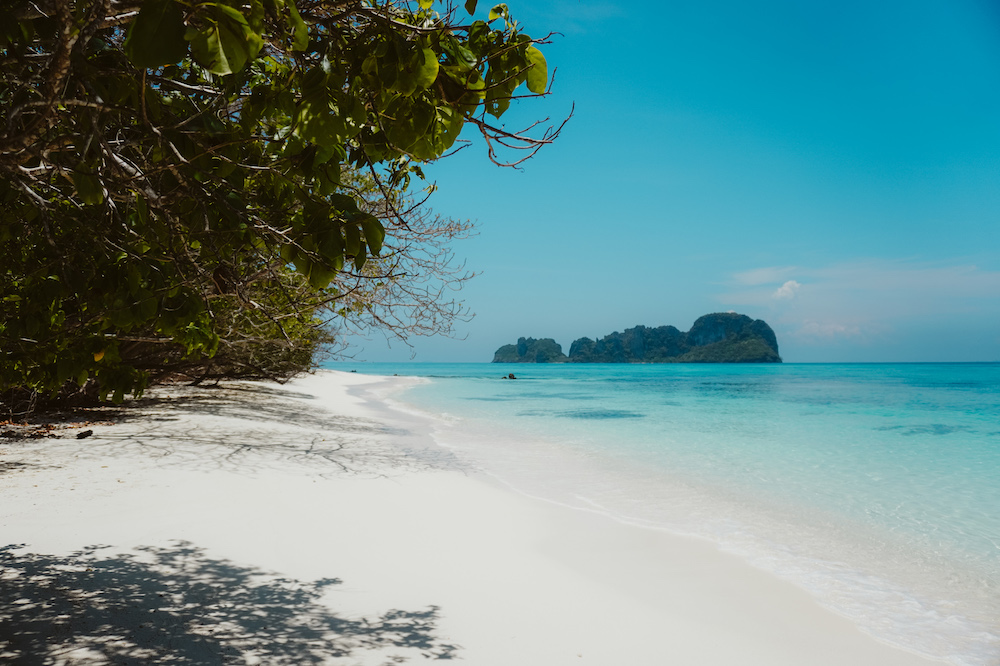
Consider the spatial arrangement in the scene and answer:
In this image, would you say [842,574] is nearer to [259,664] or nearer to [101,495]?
[259,664]

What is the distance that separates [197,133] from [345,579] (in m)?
3.01

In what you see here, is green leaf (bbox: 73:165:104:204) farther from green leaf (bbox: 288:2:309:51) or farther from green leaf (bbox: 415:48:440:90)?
green leaf (bbox: 415:48:440:90)

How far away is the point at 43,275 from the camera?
121 inches

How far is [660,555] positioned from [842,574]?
1.72m

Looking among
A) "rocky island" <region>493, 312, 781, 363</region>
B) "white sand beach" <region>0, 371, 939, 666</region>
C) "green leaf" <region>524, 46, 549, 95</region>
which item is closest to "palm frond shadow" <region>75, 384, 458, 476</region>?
"white sand beach" <region>0, 371, 939, 666</region>

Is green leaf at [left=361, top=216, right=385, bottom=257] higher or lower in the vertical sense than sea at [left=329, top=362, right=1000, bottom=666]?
higher

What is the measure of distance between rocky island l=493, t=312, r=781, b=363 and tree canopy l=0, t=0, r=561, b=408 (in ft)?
482

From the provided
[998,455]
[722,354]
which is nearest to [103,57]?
[998,455]

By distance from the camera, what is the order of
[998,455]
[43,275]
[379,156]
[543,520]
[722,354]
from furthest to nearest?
[722,354]
[998,455]
[543,520]
[43,275]
[379,156]

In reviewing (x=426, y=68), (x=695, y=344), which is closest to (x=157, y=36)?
(x=426, y=68)

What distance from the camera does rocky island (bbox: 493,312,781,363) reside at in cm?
13812

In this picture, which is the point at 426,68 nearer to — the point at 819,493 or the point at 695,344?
the point at 819,493

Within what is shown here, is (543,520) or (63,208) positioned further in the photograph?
(543,520)

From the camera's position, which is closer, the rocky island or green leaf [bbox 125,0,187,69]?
green leaf [bbox 125,0,187,69]
